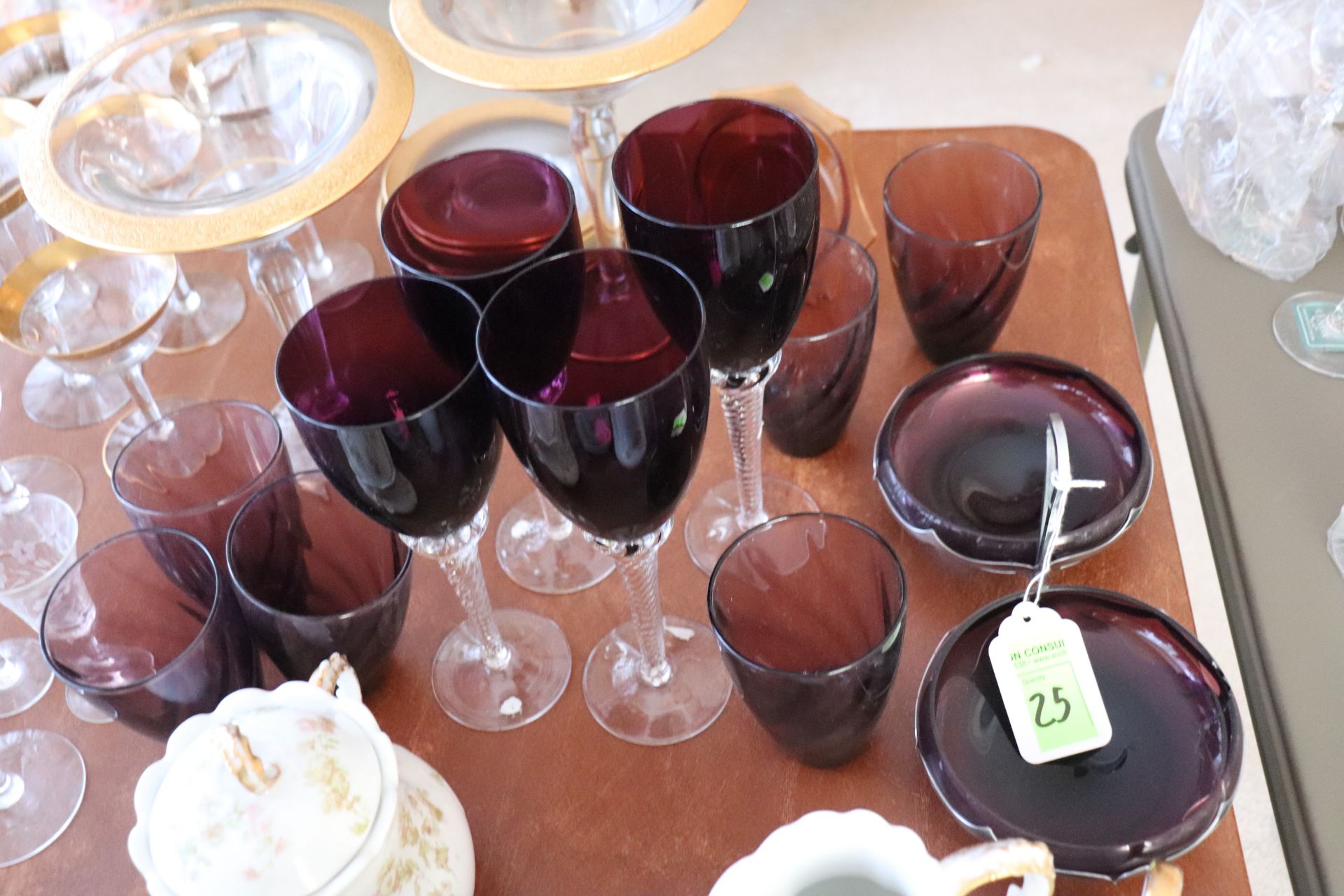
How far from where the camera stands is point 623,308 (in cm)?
49

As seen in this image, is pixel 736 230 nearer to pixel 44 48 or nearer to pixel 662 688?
pixel 662 688

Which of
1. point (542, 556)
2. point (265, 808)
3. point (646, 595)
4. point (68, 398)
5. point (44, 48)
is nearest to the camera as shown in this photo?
point (265, 808)

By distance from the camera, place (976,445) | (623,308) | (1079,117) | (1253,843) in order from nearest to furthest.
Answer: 1. (623,308)
2. (976,445)
3. (1253,843)
4. (1079,117)

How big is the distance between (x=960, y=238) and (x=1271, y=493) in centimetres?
23

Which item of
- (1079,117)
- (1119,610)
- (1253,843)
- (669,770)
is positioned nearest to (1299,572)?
(1119,610)

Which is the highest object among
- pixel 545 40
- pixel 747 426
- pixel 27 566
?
pixel 545 40

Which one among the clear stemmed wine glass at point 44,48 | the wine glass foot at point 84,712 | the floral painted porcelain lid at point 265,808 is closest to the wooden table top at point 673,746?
the wine glass foot at point 84,712

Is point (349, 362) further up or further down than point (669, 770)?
further up

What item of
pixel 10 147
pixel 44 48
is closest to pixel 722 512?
pixel 10 147

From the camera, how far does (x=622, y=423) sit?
385 mm

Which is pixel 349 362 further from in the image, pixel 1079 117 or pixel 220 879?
pixel 1079 117

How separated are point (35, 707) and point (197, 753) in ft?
0.80

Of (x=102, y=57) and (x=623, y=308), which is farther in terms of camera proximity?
(x=102, y=57)

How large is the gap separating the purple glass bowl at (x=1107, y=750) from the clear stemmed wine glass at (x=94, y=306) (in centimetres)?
48
